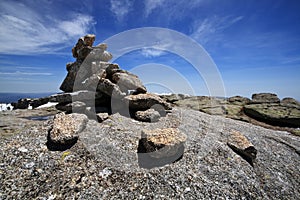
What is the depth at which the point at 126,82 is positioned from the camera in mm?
9609

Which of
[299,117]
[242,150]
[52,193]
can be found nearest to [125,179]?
[52,193]

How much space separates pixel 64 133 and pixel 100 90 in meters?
3.74

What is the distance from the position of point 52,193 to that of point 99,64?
7290 millimetres

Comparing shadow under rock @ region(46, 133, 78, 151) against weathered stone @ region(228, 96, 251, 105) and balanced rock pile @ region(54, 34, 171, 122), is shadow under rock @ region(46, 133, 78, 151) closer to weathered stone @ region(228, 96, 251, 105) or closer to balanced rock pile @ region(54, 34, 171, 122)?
balanced rock pile @ region(54, 34, 171, 122)

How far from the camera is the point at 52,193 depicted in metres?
4.31

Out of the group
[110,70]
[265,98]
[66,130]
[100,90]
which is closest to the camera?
[66,130]

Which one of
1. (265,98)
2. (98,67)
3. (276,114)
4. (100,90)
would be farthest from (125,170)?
(265,98)

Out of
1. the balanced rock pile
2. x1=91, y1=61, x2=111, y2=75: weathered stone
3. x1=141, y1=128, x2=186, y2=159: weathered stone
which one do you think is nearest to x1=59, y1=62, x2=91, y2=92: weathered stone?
the balanced rock pile

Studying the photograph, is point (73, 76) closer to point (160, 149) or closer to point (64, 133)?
point (64, 133)

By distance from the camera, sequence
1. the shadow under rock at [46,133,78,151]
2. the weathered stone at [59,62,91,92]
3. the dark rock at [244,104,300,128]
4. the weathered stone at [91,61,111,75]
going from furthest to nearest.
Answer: the dark rock at [244,104,300,128] < the weathered stone at [59,62,91,92] < the weathered stone at [91,61,111,75] < the shadow under rock at [46,133,78,151]

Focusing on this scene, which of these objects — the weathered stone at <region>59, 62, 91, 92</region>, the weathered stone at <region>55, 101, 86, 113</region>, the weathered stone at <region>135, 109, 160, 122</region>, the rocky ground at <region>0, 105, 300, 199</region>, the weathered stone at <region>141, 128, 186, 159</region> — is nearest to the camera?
the rocky ground at <region>0, 105, 300, 199</region>

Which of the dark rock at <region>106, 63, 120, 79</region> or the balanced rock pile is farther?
the dark rock at <region>106, 63, 120, 79</region>

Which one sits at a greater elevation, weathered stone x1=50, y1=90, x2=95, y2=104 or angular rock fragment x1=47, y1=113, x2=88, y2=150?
weathered stone x1=50, y1=90, x2=95, y2=104

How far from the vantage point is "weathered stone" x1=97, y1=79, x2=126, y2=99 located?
357 inches
